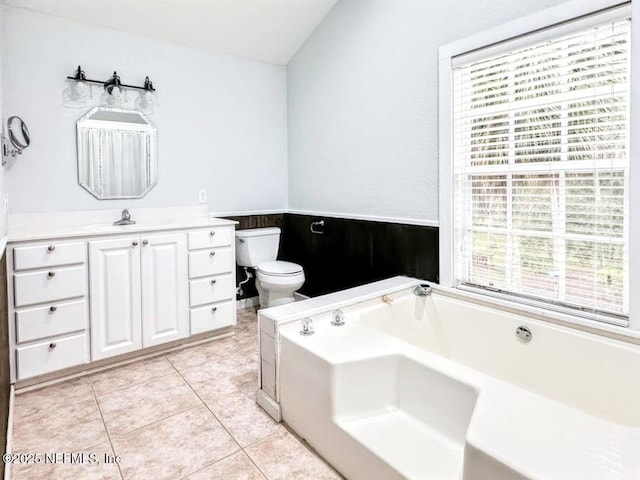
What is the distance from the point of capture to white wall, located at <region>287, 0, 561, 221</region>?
2.48 meters

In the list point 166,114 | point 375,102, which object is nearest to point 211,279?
point 166,114

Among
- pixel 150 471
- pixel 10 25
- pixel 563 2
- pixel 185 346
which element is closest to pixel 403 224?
pixel 563 2

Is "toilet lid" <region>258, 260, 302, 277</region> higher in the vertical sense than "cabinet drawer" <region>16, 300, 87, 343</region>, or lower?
higher

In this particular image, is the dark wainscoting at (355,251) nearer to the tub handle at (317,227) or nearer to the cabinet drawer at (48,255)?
the tub handle at (317,227)

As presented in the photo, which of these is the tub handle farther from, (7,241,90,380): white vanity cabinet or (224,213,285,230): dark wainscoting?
(7,241,90,380): white vanity cabinet

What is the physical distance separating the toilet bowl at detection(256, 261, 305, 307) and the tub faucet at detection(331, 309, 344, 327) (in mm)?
1234

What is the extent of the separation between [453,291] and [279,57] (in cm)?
263

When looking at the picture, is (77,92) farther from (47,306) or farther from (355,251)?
(355,251)


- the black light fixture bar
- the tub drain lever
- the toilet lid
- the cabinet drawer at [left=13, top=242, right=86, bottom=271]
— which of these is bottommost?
the tub drain lever

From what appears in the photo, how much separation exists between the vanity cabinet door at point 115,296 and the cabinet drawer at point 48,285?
74mm

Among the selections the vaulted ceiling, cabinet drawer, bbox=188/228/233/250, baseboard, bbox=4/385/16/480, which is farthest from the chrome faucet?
the vaulted ceiling

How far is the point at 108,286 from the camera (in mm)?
2537

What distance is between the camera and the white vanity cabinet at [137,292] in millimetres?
2508

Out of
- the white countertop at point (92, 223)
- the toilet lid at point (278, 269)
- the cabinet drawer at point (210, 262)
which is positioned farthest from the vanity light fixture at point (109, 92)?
the toilet lid at point (278, 269)
